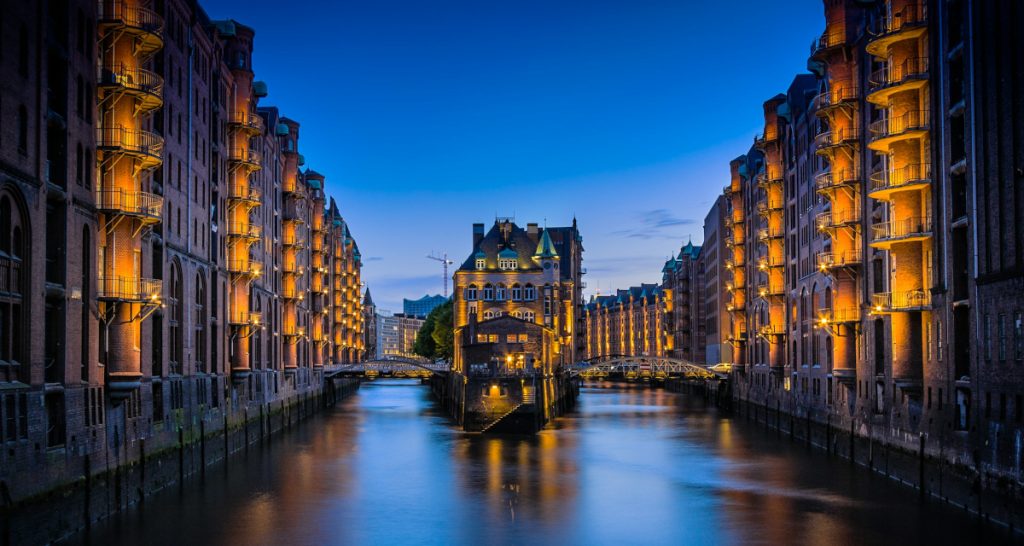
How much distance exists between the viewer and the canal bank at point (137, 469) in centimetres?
3119

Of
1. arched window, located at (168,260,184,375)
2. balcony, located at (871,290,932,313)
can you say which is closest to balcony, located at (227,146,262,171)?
arched window, located at (168,260,184,375)

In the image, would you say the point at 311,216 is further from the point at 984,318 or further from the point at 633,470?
the point at 984,318

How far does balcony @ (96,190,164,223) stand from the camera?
130 ft

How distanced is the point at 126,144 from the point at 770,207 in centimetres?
5251

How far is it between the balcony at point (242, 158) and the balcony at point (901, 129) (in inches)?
1432

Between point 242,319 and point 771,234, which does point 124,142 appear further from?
point 771,234

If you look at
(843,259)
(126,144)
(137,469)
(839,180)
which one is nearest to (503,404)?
(843,259)

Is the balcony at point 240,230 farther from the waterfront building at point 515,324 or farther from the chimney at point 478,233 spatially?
the chimney at point 478,233

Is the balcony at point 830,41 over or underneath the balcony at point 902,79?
over

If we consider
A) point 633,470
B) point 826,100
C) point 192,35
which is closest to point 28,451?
point 192,35

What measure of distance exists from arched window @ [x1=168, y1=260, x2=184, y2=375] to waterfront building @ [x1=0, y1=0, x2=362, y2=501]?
0.40 feet

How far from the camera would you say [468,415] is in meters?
77.9

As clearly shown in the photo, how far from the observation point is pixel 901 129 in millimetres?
44375

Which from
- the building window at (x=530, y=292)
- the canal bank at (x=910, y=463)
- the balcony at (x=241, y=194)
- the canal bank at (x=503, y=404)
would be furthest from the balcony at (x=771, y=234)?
the building window at (x=530, y=292)
